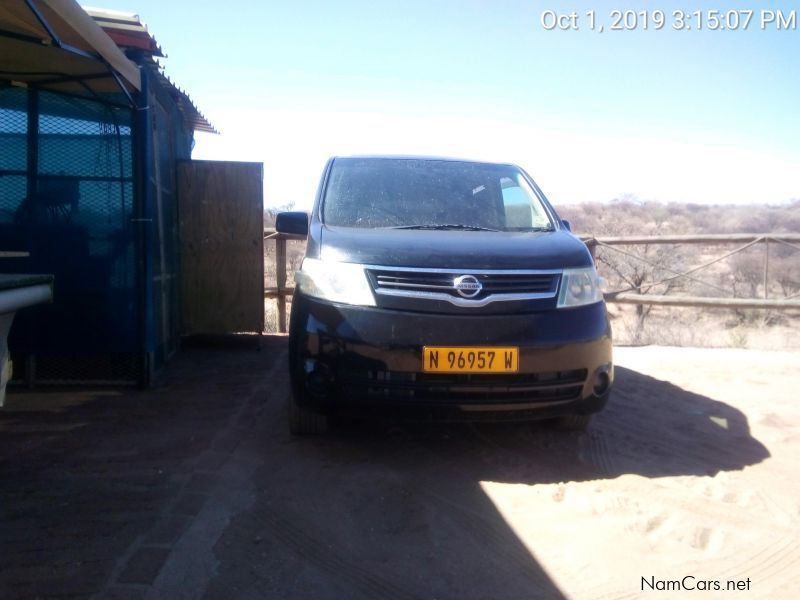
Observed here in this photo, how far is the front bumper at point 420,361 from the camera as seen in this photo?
3396 millimetres

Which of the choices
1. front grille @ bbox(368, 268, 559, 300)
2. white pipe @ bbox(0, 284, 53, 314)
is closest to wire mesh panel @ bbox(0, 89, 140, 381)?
white pipe @ bbox(0, 284, 53, 314)

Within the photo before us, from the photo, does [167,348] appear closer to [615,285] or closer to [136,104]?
[136,104]

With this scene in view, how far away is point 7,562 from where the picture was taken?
2611 mm

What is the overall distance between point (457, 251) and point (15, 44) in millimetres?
3400

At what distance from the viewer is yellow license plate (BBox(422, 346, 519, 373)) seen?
3381 millimetres

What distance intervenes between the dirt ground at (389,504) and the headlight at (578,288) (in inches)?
38.1

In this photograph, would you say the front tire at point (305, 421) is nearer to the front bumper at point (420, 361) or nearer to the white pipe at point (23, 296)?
the front bumper at point (420, 361)

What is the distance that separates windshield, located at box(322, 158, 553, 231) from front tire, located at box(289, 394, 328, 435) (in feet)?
3.98

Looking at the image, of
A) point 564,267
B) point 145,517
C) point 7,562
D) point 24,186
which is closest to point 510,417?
point 564,267

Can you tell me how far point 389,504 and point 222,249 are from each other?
4755 millimetres

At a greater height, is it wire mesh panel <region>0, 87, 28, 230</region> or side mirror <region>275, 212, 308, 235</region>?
wire mesh panel <region>0, 87, 28, 230</region>

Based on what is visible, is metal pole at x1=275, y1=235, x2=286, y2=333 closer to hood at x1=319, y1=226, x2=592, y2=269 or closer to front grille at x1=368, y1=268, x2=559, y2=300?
hood at x1=319, y1=226, x2=592, y2=269

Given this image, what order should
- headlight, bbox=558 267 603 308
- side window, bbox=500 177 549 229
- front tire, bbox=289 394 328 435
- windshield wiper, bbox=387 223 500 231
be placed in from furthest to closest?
side window, bbox=500 177 549 229 < windshield wiper, bbox=387 223 500 231 < front tire, bbox=289 394 328 435 < headlight, bbox=558 267 603 308

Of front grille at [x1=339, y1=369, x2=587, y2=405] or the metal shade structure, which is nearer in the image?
front grille at [x1=339, y1=369, x2=587, y2=405]
